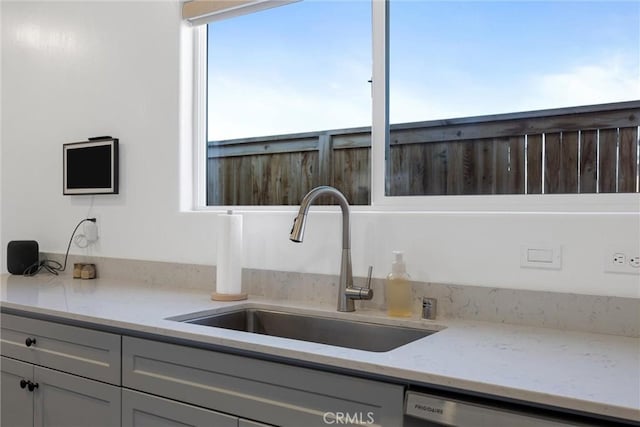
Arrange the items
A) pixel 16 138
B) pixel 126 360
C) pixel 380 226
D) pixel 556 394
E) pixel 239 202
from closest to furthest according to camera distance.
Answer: pixel 556 394
pixel 126 360
pixel 380 226
pixel 239 202
pixel 16 138

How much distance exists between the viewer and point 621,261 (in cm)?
152

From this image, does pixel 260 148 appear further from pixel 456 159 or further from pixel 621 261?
pixel 621 261

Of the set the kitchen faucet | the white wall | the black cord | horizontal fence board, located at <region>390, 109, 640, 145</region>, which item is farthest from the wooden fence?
the black cord

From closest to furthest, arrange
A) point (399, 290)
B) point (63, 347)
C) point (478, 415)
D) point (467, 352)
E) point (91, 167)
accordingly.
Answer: point (478, 415)
point (467, 352)
point (399, 290)
point (63, 347)
point (91, 167)

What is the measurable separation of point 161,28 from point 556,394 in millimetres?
→ 2298

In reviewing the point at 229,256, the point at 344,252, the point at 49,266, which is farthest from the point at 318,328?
the point at 49,266

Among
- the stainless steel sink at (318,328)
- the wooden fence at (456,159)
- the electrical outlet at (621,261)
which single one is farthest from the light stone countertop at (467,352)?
the wooden fence at (456,159)

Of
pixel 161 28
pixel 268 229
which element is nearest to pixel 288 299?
pixel 268 229

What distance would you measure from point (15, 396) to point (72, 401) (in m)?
0.36

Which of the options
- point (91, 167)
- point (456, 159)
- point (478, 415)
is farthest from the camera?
point (91, 167)

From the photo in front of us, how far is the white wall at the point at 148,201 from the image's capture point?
1650mm

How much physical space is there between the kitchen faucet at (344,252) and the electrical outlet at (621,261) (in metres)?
0.71

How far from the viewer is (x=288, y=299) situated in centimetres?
211

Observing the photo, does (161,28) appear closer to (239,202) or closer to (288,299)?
(239,202)
